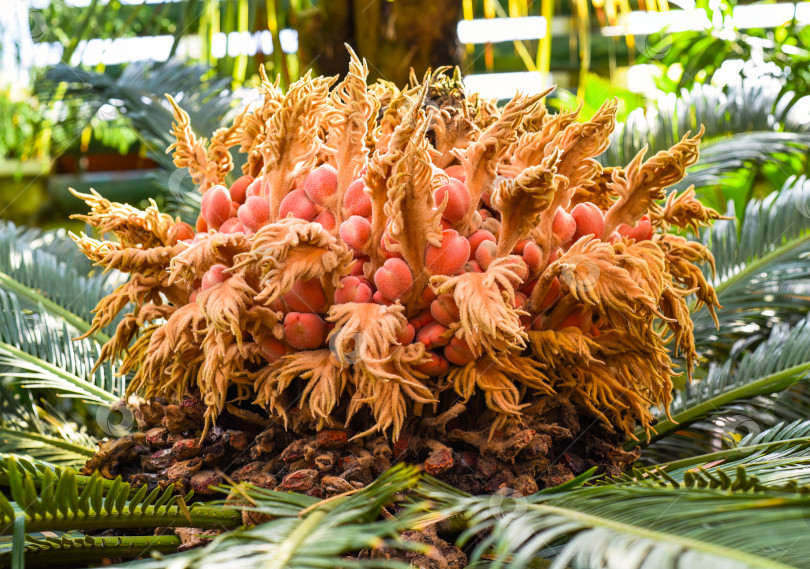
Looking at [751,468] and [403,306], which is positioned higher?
[403,306]

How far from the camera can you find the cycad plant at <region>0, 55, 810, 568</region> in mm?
583

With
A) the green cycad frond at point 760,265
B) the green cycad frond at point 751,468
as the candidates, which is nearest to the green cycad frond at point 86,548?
the green cycad frond at point 751,468

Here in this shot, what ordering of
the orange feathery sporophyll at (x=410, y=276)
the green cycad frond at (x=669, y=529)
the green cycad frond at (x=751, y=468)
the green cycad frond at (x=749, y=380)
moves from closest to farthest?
the green cycad frond at (x=669, y=529), the green cycad frond at (x=751, y=468), the orange feathery sporophyll at (x=410, y=276), the green cycad frond at (x=749, y=380)

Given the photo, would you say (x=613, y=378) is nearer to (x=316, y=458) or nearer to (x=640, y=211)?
(x=640, y=211)

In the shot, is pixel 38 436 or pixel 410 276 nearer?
pixel 410 276

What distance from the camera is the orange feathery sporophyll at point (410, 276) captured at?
0.61m

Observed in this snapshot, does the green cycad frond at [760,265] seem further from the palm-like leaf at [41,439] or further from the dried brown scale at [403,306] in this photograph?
the palm-like leaf at [41,439]

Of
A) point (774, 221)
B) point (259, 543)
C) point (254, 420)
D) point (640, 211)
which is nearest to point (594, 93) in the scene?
point (774, 221)

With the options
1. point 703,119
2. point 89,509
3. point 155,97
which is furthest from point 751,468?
point 155,97

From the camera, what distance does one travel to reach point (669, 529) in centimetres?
43

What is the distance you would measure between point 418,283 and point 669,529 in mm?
300

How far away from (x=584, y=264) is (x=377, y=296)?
0.18 meters

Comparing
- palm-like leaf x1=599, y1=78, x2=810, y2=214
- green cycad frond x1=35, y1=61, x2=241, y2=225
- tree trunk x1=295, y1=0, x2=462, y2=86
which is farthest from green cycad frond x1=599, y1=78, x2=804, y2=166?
green cycad frond x1=35, y1=61, x2=241, y2=225

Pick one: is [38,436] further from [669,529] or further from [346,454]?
[669,529]
